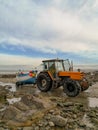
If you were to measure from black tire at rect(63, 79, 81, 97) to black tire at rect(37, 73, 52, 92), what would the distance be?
185 cm

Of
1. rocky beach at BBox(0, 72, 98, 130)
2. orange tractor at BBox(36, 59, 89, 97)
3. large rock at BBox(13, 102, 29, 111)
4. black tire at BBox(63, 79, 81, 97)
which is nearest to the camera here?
rocky beach at BBox(0, 72, 98, 130)

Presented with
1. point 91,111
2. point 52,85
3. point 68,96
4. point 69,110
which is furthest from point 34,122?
point 52,85

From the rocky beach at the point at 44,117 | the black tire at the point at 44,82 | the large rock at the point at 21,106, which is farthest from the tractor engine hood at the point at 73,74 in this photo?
the large rock at the point at 21,106

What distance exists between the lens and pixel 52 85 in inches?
720

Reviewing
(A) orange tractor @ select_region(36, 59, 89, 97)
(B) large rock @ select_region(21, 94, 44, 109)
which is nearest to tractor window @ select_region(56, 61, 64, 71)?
(A) orange tractor @ select_region(36, 59, 89, 97)

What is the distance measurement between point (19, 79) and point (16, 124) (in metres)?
15.1

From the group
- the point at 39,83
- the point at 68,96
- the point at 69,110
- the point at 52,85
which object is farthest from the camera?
the point at 39,83

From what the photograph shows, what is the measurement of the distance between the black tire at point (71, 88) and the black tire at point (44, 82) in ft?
6.07

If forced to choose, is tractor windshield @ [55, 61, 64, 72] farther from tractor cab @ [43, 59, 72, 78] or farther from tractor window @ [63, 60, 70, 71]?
tractor window @ [63, 60, 70, 71]

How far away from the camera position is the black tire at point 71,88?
52.8 feet

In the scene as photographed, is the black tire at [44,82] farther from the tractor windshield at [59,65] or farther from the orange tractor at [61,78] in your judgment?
the tractor windshield at [59,65]

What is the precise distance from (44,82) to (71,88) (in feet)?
9.41

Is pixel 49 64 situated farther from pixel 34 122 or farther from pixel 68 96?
pixel 34 122

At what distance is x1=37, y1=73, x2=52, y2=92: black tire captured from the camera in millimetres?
18484
